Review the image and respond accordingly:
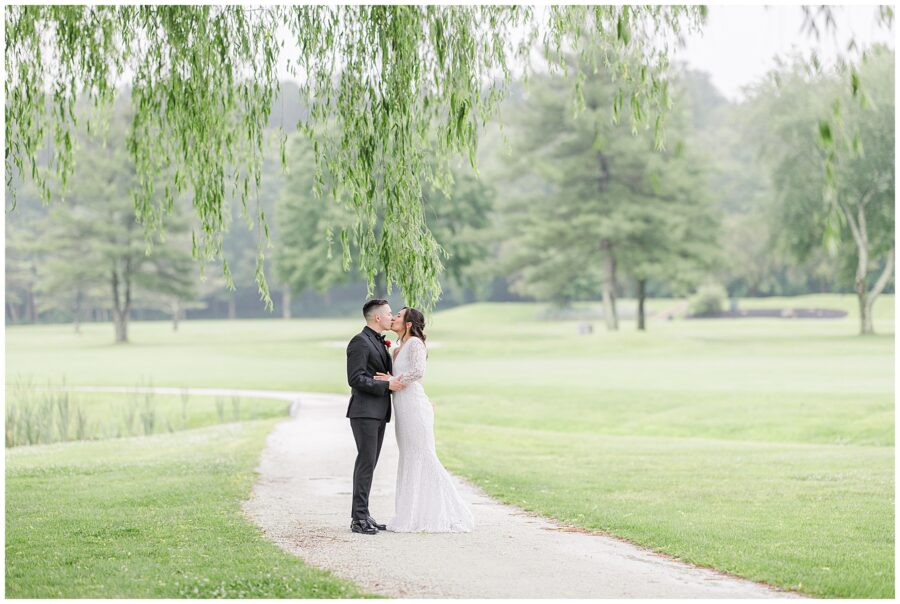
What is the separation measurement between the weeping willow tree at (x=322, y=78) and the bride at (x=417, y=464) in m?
0.40

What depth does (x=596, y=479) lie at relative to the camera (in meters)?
14.0

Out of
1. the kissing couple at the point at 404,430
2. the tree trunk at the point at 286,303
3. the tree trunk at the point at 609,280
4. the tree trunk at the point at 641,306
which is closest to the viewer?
the kissing couple at the point at 404,430

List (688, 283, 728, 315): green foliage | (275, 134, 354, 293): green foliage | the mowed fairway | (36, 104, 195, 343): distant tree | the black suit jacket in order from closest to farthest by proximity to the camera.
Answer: the black suit jacket, the mowed fairway, (275, 134, 354, 293): green foliage, (36, 104, 195, 343): distant tree, (688, 283, 728, 315): green foliage

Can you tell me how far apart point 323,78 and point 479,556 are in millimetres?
4208

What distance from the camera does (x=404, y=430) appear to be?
895cm

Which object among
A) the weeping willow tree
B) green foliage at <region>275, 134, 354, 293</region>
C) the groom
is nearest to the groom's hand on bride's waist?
the groom

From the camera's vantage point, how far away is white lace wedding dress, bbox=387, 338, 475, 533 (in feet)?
29.1

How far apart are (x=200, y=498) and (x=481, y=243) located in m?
48.9

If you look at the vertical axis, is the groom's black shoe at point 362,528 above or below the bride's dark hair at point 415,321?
below

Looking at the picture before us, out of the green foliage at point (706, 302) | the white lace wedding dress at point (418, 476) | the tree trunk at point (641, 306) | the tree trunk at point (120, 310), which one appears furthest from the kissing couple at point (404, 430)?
the green foliage at point (706, 302)

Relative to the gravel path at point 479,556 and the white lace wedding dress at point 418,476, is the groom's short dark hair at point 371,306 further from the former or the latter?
the gravel path at point 479,556

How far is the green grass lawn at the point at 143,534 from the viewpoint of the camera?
276 inches

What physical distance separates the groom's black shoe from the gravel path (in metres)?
0.08

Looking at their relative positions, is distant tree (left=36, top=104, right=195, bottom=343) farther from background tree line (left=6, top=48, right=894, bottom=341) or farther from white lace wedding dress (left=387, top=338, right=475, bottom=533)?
white lace wedding dress (left=387, top=338, right=475, bottom=533)
